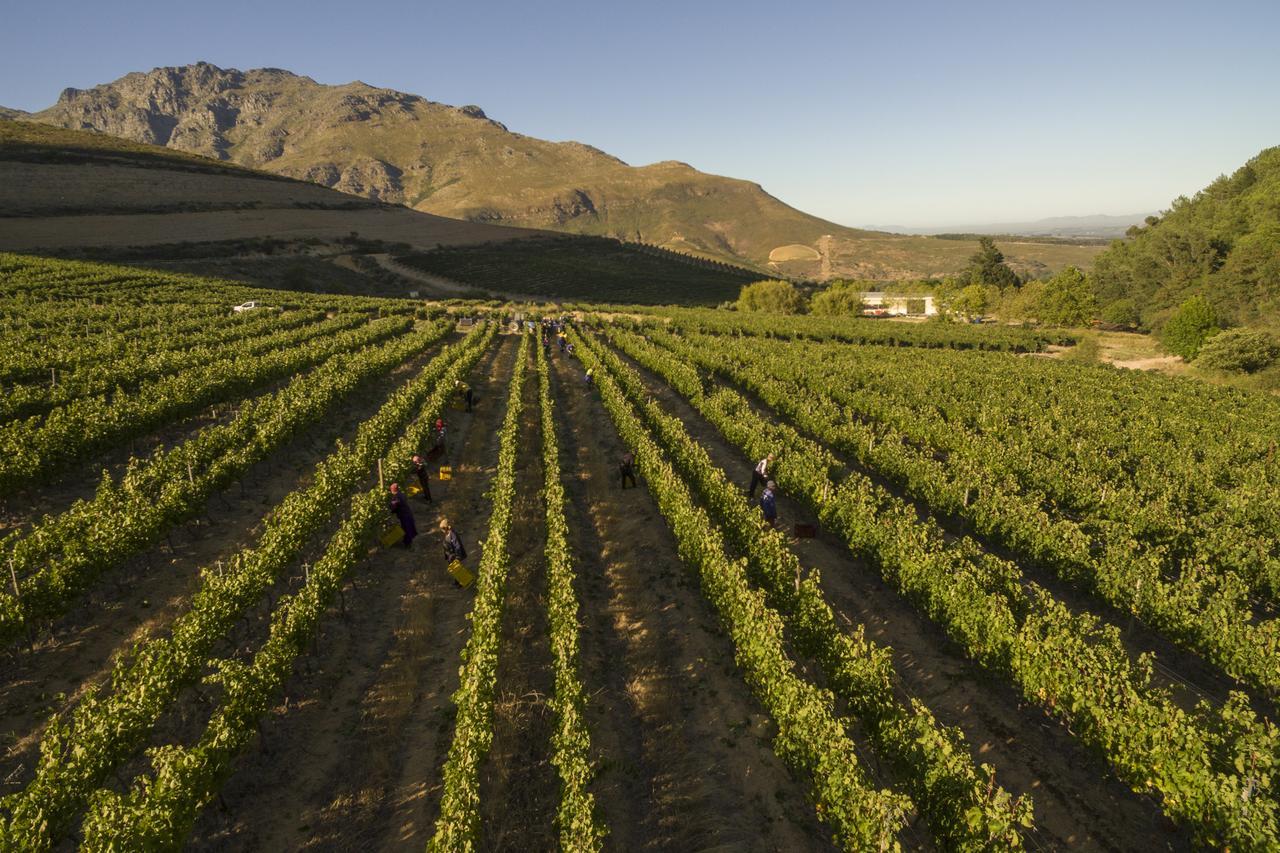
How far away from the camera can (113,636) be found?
35.2 feet

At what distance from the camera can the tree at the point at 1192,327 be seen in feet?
153

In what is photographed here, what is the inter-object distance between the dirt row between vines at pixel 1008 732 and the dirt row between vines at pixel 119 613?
1371 centimetres

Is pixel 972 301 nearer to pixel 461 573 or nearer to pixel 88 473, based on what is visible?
pixel 461 573

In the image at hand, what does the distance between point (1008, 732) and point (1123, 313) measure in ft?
261

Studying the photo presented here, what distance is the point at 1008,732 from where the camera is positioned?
9.68 m

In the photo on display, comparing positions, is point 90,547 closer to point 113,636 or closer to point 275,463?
point 113,636

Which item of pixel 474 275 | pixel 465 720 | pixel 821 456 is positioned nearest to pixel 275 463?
pixel 465 720

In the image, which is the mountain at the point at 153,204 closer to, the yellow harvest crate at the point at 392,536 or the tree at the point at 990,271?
the yellow harvest crate at the point at 392,536

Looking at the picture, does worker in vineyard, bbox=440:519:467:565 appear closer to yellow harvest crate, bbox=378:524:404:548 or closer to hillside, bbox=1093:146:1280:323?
yellow harvest crate, bbox=378:524:404:548

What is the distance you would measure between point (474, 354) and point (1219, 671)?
35052 mm

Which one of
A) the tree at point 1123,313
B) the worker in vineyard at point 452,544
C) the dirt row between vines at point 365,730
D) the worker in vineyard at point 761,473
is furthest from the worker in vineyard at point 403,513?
the tree at point 1123,313

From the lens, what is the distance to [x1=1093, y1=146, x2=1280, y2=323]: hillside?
2094 inches

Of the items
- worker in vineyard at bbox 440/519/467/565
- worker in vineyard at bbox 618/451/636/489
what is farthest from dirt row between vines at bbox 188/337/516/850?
worker in vineyard at bbox 618/451/636/489

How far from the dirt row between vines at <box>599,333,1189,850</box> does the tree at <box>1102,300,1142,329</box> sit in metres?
75.3
